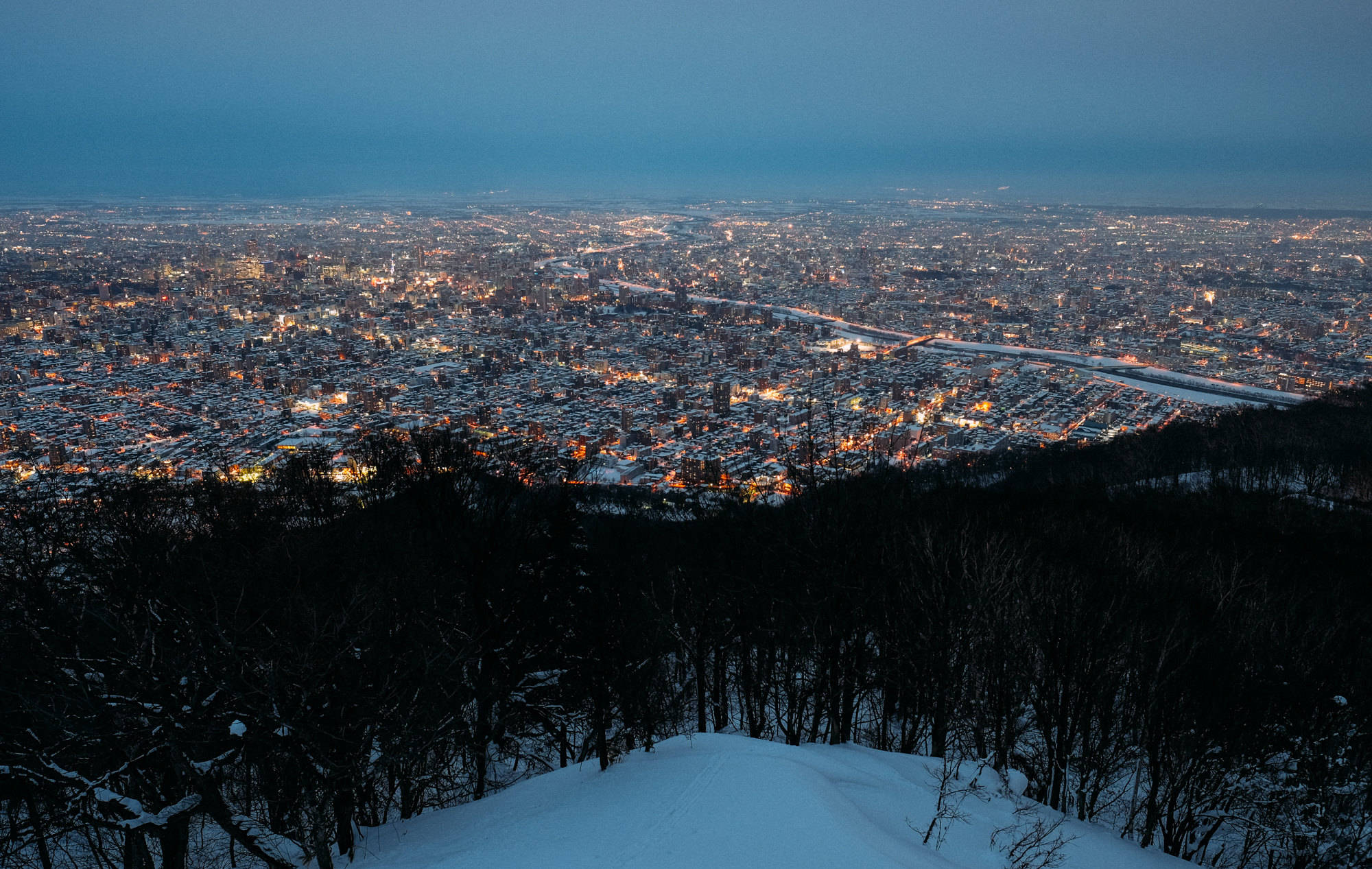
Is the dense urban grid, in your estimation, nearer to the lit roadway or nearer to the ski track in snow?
the lit roadway

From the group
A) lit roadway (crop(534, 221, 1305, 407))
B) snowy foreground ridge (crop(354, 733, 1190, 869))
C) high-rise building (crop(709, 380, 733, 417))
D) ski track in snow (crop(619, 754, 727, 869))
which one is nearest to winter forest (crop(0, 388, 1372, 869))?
snowy foreground ridge (crop(354, 733, 1190, 869))

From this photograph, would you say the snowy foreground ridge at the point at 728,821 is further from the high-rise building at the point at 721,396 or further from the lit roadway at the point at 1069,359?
the lit roadway at the point at 1069,359

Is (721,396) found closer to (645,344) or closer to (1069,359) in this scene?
(645,344)

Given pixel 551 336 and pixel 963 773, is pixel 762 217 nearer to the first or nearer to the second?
pixel 551 336

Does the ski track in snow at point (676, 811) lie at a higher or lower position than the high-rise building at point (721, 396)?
higher

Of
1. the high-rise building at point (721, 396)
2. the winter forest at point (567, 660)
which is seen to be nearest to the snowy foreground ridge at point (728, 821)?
the winter forest at point (567, 660)

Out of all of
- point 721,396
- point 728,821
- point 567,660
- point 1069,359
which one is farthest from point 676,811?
point 1069,359
